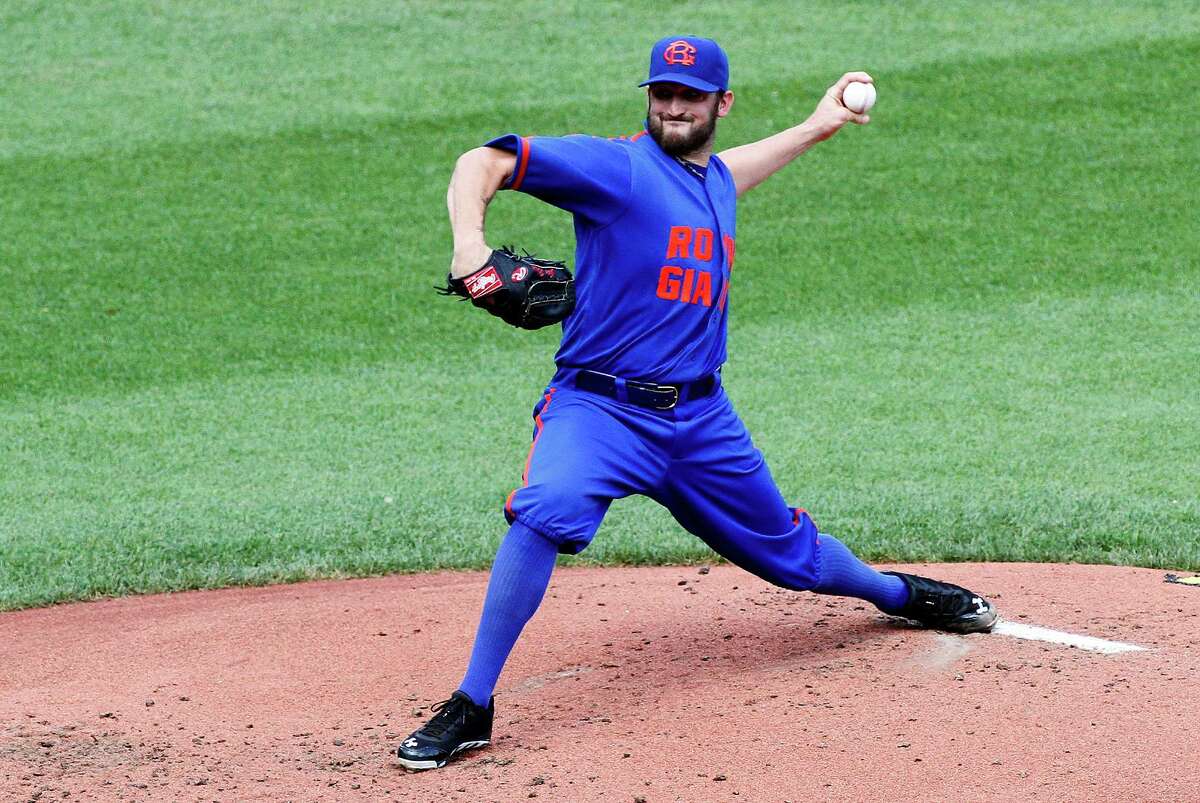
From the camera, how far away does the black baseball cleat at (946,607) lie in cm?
465

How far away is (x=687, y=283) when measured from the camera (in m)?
4.14

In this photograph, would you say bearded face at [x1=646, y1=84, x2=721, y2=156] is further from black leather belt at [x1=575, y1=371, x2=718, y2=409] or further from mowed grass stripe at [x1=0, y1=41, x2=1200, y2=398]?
mowed grass stripe at [x1=0, y1=41, x2=1200, y2=398]

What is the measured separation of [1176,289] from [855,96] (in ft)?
16.5

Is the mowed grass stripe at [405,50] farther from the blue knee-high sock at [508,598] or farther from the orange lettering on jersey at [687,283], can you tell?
the blue knee-high sock at [508,598]

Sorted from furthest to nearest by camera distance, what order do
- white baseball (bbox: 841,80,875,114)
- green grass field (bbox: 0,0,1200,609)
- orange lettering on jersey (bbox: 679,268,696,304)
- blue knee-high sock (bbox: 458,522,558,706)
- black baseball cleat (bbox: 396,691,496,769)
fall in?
green grass field (bbox: 0,0,1200,609) → white baseball (bbox: 841,80,875,114) → orange lettering on jersey (bbox: 679,268,696,304) → blue knee-high sock (bbox: 458,522,558,706) → black baseball cleat (bbox: 396,691,496,769)

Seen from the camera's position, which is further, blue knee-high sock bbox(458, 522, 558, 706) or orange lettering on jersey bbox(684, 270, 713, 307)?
orange lettering on jersey bbox(684, 270, 713, 307)

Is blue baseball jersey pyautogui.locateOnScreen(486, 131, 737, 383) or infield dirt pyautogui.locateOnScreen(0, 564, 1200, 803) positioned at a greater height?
blue baseball jersey pyautogui.locateOnScreen(486, 131, 737, 383)

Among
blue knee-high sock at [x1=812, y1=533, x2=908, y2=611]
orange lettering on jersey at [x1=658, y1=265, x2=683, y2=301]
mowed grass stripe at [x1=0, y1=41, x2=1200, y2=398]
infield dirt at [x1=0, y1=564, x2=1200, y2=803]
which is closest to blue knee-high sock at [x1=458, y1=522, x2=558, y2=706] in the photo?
infield dirt at [x1=0, y1=564, x2=1200, y2=803]

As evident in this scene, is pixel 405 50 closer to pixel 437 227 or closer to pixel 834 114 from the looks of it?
pixel 437 227

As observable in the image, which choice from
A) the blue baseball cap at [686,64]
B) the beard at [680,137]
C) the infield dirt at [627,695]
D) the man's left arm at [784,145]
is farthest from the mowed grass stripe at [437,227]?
the blue baseball cap at [686,64]

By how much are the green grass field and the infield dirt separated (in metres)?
0.62

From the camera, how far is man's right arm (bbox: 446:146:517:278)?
3590 mm

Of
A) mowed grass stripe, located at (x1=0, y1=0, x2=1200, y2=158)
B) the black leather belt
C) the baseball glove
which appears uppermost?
mowed grass stripe, located at (x1=0, y1=0, x2=1200, y2=158)

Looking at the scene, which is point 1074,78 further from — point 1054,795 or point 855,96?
point 1054,795
